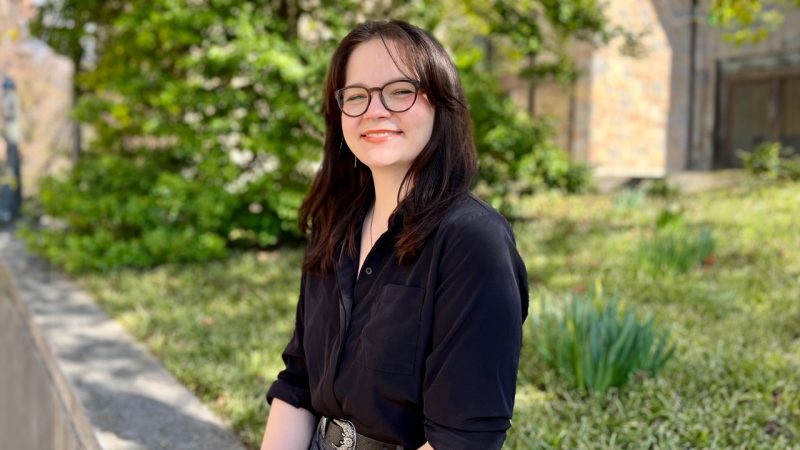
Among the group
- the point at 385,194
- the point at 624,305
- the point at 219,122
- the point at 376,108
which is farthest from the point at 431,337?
the point at 219,122

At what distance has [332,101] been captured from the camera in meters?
1.75

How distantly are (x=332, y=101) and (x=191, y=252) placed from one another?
525 centimetres

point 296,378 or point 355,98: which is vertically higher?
point 355,98

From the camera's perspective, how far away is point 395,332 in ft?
4.83

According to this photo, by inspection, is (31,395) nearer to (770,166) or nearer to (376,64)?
(376,64)

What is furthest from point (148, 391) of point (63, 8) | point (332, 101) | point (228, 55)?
point (63, 8)

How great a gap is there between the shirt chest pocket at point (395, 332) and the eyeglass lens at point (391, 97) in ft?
1.24

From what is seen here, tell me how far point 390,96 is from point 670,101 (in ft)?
40.5

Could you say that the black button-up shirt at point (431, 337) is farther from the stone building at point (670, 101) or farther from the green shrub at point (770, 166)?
the stone building at point (670, 101)

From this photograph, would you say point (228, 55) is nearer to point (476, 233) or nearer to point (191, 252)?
point (191, 252)

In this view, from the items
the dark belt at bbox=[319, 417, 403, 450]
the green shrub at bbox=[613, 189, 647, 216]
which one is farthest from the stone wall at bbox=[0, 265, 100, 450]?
the green shrub at bbox=[613, 189, 647, 216]

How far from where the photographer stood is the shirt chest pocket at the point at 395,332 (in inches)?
57.4

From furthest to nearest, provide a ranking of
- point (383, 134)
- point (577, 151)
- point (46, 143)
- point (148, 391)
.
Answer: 1. point (46, 143)
2. point (577, 151)
3. point (148, 391)
4. point (383, 134)

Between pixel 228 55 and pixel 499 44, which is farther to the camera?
pixel 499 44
